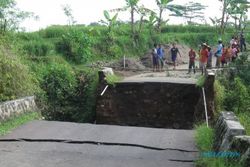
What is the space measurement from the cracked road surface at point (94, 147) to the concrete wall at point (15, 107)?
0.52m

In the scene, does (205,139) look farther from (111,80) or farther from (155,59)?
(155,59)

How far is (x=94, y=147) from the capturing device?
7.82m

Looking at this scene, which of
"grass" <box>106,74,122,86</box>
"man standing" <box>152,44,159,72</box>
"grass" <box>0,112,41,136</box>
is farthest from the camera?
"man standing" <box>152,44,159,72</box>

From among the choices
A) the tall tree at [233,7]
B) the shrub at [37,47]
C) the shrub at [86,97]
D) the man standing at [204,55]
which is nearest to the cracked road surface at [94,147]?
the shrub at [86,97]

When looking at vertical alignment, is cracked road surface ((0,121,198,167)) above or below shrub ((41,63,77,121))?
above

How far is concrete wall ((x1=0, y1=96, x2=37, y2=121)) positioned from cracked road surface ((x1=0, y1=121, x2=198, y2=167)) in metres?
0.52

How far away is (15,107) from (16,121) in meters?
0.40

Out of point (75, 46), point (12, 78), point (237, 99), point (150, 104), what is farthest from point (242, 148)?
point (75, 46)

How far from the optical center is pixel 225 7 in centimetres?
3159

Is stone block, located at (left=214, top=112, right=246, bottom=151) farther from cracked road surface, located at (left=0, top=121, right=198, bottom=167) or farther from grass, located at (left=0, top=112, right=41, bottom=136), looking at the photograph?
grass, located at (left=0, top=112, right=41, bottom=136)

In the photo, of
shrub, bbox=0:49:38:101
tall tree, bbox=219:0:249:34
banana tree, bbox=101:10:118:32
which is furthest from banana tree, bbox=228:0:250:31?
shrub, bbox=0:49:38:101

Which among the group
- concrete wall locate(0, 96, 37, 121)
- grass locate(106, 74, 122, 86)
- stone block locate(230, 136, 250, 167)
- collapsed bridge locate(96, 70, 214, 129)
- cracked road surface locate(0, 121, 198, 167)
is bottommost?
collapsed bridge locate(96, 70, 214, 129)

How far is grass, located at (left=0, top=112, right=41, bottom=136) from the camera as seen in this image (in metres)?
9.03

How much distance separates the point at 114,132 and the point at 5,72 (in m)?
3.39
